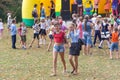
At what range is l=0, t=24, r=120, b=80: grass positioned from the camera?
508 inches

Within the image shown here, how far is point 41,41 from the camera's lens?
21.8m

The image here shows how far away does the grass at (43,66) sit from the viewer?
42.3 feet

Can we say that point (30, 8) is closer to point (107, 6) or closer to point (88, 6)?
point (88, 6)

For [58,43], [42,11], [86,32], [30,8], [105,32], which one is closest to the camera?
[58,43]

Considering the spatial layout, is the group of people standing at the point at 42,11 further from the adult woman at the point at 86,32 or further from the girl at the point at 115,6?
the adult woman at the point at 86,32

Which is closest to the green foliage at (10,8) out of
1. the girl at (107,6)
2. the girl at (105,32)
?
the girl at (107,6)

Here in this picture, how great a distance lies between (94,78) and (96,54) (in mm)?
5689

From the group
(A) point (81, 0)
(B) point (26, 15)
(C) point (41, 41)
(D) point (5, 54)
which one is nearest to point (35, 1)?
(B) point (26, 15)

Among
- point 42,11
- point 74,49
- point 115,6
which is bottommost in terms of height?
point 74,49

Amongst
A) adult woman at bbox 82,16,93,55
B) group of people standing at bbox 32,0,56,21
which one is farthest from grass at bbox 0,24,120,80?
group of people standing at bbox 32,0,56,21

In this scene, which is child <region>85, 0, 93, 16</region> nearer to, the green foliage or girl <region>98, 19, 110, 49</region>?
girl <region>98, 19, 110, 49</region>

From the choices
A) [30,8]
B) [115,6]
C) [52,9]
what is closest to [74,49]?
[115,6]

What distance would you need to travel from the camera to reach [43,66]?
48.9 feet

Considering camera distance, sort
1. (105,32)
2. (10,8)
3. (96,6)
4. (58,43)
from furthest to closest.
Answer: (10,8) < (96,6) < (105,32) < (58,43)
